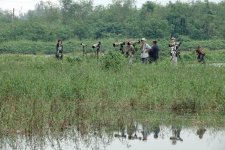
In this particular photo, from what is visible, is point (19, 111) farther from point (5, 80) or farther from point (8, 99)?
point (5, 80)

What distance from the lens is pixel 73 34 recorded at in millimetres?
44812

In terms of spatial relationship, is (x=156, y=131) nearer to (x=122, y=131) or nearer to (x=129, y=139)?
(x=122, y=131)

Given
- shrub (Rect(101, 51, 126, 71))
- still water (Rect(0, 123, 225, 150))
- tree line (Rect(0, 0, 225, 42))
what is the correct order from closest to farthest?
still water (Rect(0, 123, 225, 150)) → shrub (Rect(101, 51, 126, 71)) → tree line (Rect(0, 0, 225, 42))

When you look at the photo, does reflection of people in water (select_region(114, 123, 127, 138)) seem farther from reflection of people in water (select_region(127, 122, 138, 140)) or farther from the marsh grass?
the marsh grass

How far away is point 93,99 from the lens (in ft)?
36.1

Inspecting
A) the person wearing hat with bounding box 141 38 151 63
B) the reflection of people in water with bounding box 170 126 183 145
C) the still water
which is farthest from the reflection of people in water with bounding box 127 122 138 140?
the person wearing hat with bounding box 141 38 151 63

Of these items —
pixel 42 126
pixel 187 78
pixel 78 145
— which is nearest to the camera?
pixel 78 145

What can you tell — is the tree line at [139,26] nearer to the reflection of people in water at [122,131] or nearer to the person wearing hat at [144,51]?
the person wearing hat at [144,51]

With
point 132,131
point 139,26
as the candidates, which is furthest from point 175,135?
point 139,26

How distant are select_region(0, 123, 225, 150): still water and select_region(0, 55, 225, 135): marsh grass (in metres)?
0.35

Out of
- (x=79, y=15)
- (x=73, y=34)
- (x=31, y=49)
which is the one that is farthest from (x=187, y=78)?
(x=79, y=15)

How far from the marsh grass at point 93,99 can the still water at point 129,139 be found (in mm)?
347

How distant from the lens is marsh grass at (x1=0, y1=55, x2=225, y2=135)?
29.8ft

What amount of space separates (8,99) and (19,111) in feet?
3.78
